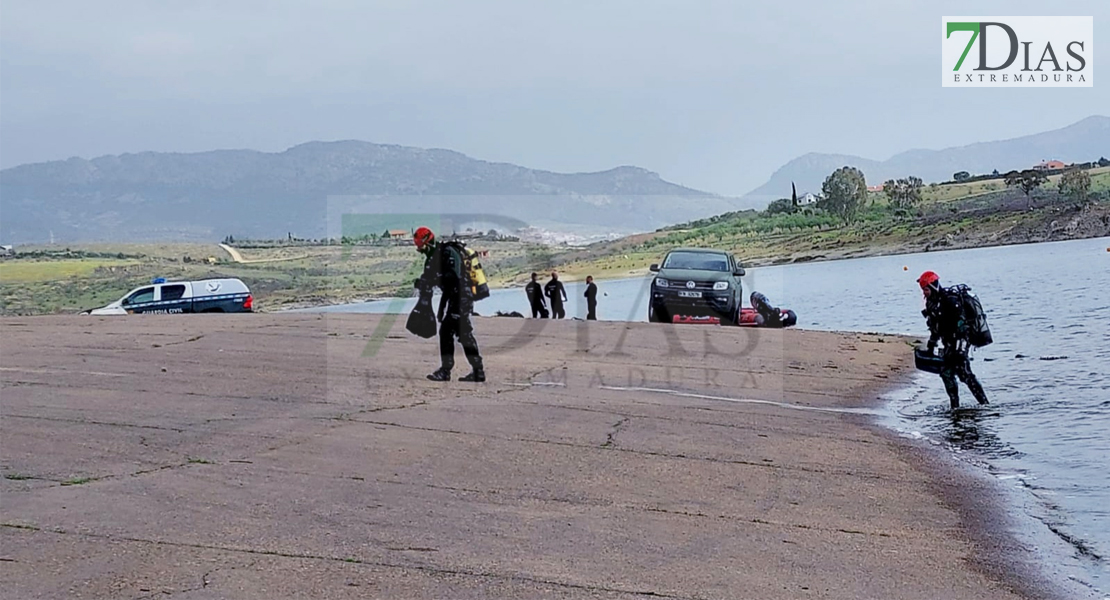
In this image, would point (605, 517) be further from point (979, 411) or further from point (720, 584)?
point (979, 411)

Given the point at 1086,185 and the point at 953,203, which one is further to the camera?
the point at 953,203

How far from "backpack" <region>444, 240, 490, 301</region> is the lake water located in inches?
197

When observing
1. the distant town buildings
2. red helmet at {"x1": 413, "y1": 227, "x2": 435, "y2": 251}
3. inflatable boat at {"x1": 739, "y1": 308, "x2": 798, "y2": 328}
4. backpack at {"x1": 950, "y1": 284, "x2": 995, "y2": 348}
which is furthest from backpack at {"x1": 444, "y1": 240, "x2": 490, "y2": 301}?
the distant town buildings

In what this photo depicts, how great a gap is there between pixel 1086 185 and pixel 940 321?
289 feet

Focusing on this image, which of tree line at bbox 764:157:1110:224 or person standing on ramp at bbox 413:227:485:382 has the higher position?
tree line at bbox 764:157:1110:224

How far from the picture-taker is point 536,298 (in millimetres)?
28984

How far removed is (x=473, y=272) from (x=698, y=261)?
12.3m

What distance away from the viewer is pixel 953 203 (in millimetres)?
102062

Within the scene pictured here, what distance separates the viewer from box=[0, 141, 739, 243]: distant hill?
2892cm

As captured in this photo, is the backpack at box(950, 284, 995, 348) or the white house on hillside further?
the white house on hillside

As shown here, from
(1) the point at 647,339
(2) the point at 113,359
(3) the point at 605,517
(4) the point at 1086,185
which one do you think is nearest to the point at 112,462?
(3) the point at 605,517

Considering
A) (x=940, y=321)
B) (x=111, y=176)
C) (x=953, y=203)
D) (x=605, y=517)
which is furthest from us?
(x=111, y=176)

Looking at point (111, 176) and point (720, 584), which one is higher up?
point (111, 176)

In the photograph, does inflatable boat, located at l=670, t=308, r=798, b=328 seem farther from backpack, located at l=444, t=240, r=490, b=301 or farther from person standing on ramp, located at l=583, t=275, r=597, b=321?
backpack, located at l=444, t=240, r=490, b=301
